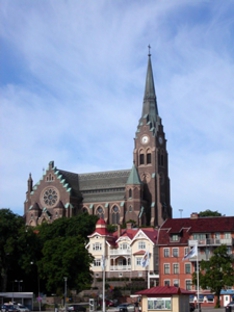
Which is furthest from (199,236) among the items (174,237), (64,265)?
(64,265)

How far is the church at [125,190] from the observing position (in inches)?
7057

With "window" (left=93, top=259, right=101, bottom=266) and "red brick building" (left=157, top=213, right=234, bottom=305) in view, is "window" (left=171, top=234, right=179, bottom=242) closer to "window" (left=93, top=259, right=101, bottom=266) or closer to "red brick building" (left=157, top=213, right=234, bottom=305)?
"red brick building" (left=157, top=213, right=234, bottom=305)

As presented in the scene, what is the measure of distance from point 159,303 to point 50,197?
143043 millimetres

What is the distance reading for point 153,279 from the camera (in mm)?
100938

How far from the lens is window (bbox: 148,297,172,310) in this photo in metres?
50.6

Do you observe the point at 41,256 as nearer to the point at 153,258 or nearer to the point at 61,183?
the point at 153,258

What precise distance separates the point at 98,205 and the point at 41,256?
8980 centimetres

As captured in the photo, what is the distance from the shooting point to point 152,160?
7362 inches

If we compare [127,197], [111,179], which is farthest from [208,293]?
[111,179]

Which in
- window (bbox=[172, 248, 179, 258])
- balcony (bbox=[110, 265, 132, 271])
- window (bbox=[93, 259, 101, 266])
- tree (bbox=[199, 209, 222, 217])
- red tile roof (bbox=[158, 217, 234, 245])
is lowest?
balcony (bbox=[110, 265, 132, 271])

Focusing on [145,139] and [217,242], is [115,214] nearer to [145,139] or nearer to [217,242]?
[145,139]

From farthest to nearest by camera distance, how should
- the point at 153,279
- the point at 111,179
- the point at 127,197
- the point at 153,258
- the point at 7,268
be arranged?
the point at 111,179 → the point at 127,197 → the point at 153,258 → the point at 153,279 → the point at 7,268

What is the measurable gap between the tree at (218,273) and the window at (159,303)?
24.4 m

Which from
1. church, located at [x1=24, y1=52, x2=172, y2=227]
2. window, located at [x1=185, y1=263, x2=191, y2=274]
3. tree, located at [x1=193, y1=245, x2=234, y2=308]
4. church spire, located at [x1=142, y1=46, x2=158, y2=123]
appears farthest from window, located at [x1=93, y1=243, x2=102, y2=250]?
church spire, located at [x1=142, y1=46, x2=158, y2=123]
